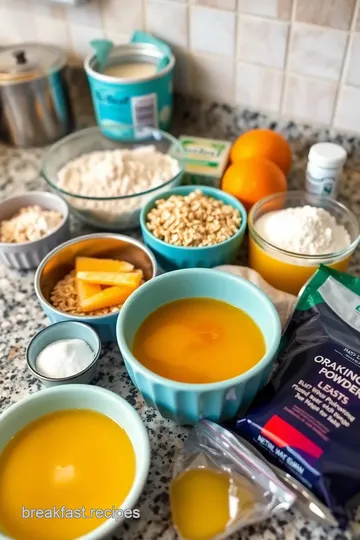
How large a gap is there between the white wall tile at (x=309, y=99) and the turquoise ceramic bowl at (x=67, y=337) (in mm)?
542

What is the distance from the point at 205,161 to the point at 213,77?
188mm

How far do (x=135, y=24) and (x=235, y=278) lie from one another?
1.94 ft

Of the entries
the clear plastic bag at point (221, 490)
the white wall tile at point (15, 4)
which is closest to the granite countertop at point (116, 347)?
the clear plastic bag at point (221, 490)

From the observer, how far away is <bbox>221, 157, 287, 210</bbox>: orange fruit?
83 centimetres

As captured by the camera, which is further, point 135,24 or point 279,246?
point 135,24

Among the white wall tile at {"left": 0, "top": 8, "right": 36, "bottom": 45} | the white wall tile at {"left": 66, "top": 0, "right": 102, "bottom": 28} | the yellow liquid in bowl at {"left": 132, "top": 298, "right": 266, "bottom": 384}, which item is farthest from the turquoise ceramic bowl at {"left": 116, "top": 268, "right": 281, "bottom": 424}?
the white wall tile at {"left": 0, "top": 8, "right": 36, "bottom": 45}

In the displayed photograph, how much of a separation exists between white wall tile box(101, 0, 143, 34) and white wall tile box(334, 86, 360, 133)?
391 millimetres

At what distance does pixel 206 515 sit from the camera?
535 mm

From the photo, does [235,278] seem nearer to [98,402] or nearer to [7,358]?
[98,402]

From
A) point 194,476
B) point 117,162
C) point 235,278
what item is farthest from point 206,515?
point 117,162

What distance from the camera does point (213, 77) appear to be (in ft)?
3.25

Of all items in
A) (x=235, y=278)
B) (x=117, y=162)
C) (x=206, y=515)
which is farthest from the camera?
(x=117, y=162)

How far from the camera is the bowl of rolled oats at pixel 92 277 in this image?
0.71 metres

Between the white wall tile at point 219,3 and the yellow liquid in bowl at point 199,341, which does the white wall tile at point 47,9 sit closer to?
the white wall tile at point 219,3
